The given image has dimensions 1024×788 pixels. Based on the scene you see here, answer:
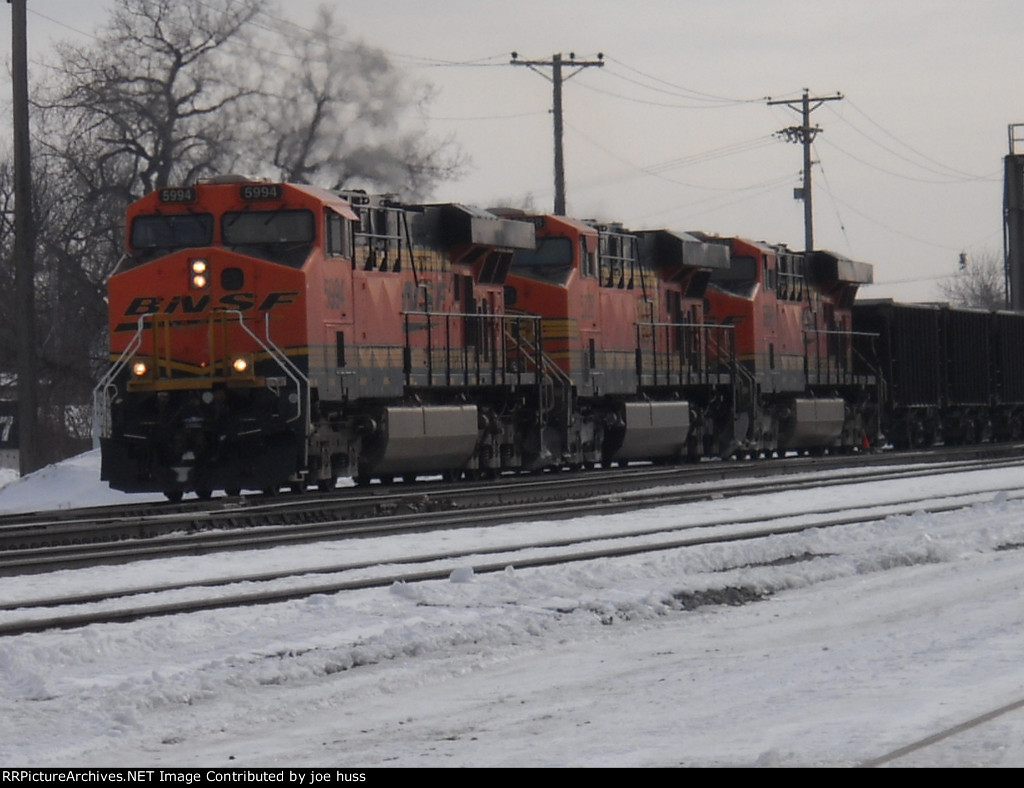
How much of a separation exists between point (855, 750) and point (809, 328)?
2699cm

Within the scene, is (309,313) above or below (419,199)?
below

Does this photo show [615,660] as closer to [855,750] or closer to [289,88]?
[855,750]

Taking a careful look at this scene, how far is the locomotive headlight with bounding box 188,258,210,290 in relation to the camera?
19453 mm

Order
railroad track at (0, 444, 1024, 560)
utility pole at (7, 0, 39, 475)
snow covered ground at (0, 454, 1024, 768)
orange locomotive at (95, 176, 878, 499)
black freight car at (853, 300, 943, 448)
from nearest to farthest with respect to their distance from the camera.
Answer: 1. snow covered ground at (0, 454, 1024, 768)
2. railroad track at (0, 444, 1024, 560)
3. orange locomotive at (95, 176, 878, 499)
4. utility pole at (7, 0, 39, 475)
5. black freight car at (853, 300, 943, 448)

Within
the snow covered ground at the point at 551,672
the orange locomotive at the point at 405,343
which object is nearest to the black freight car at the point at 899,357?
the orange locomotive at the point at 405,343

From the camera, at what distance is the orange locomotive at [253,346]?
19.1 meters

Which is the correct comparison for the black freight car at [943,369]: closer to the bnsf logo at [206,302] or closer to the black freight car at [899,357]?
the black freight car at [899,357]

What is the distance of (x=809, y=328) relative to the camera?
32.6 m

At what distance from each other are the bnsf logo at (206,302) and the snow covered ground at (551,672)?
6.96 metres

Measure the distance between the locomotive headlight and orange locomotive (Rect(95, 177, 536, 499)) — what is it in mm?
17

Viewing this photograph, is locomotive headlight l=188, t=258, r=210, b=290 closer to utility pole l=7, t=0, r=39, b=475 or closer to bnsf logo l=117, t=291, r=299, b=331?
bnsf logo l=117, t=291, r=299, b=331

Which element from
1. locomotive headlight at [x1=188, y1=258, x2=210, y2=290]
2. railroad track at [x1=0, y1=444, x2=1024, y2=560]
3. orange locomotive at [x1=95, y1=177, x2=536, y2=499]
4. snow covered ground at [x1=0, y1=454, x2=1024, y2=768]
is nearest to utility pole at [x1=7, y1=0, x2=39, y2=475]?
orange locomotive at [x1=95, y1=177, x2=536, y2=499]

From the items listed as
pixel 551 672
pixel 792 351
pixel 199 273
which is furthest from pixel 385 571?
pixel 792 351

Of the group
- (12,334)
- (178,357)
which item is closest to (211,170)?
(12,334)
